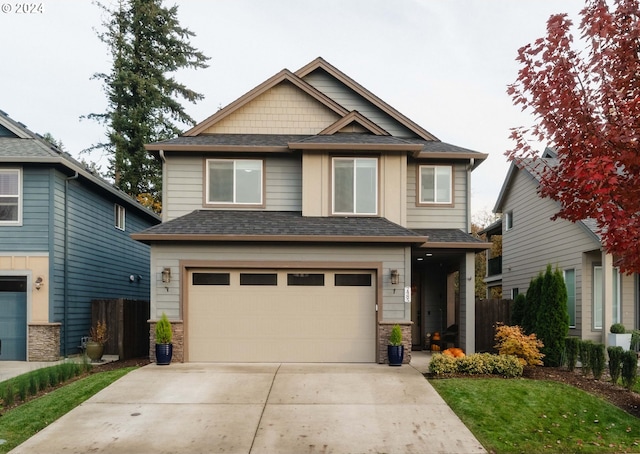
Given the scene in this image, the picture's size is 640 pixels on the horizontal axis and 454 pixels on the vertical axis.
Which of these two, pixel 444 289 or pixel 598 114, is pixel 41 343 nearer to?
pixel 444 289

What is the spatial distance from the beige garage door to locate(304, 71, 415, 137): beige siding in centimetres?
541

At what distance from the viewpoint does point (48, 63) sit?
27.2 metres

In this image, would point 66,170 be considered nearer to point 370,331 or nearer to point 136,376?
point 136,376

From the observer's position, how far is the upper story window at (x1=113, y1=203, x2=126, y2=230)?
68.2 ft

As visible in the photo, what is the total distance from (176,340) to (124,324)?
8.20 feet

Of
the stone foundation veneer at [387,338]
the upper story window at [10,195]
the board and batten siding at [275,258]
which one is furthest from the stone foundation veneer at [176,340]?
the upper story window at [10,195]

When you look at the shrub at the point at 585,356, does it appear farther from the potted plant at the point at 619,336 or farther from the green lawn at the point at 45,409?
the green lawn at the point at 45,409

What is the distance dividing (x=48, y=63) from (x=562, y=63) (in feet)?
83.4

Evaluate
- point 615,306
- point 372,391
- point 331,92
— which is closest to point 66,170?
point 331,92

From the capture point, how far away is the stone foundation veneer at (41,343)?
15.2 metres

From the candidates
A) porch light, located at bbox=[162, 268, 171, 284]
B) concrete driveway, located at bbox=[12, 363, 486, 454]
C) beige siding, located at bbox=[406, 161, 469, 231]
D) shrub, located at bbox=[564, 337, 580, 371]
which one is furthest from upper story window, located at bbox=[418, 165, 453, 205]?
porch light, located at bbox=[162, 268, 171, 284]

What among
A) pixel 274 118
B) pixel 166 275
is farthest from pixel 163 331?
pixel 274 118

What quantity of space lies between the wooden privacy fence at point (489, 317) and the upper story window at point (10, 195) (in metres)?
13.0

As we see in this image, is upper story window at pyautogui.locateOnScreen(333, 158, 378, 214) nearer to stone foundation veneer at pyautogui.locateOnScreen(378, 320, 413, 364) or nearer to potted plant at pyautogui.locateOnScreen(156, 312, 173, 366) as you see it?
stone foundation veneer at pyautogui.locateOnScreen(378, 320, 413, 364)
